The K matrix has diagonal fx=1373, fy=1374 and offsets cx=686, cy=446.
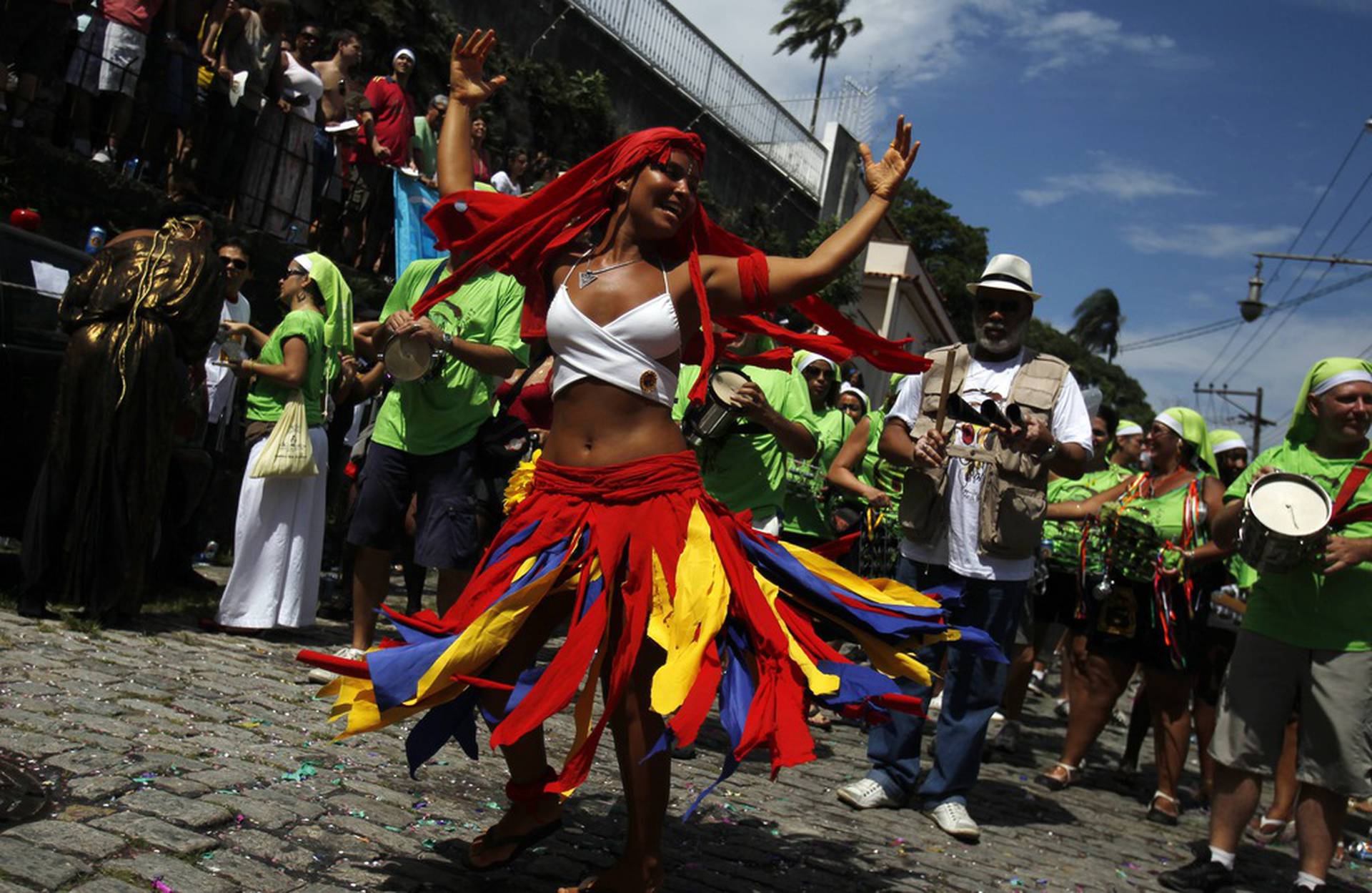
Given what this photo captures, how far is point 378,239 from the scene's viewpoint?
13.4 metres

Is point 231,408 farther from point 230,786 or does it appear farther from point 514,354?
point 230,786

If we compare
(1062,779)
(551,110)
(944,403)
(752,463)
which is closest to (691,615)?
(944,403)

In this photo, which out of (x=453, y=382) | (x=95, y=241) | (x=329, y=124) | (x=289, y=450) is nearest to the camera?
(x=453, y=382)

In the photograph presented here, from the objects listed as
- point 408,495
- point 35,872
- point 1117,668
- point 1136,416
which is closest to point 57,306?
point 408,495

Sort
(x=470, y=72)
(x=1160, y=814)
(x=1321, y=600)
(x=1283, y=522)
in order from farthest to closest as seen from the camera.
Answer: (x=1160, y=814) < (x=1321, y=600) < (x=1283, y=522) < (x=470, y=72)

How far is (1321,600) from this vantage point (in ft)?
17.8

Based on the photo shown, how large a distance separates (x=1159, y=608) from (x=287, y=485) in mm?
4773

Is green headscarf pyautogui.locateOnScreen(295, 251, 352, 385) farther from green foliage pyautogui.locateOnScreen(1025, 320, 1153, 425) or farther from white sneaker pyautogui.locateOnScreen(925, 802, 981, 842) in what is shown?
green foliage pyautogui.locateOnScreen(1025, 320, 1153, 425)

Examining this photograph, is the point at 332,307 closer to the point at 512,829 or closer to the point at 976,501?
the point at 976,501

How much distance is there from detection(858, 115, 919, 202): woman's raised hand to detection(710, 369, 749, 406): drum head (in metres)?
2.22

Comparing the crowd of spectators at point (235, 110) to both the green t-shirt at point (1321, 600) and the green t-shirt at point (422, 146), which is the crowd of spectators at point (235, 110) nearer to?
the green t-shirt at point (422, 146)

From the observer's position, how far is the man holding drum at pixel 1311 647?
533cm

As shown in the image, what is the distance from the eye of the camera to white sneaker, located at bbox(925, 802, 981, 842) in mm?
5473

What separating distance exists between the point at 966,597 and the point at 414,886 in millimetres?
3001
